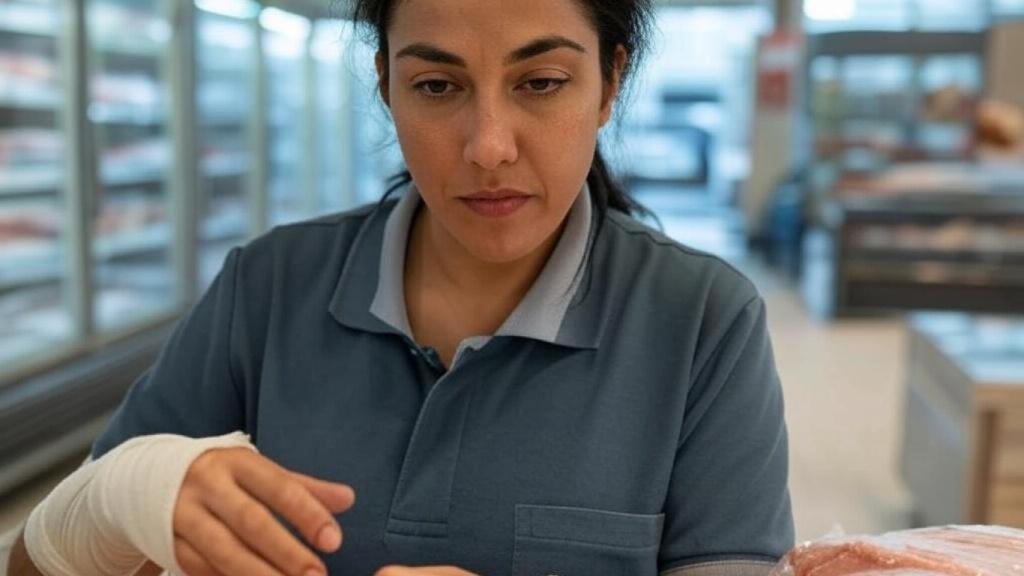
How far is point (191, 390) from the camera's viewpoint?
1.32 m

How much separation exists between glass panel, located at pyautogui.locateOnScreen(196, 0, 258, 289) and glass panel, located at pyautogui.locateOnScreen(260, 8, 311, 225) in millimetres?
174

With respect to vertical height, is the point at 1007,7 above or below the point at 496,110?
above

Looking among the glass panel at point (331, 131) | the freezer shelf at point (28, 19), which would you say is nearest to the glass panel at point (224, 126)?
the freezer shelf at point (28, 19)

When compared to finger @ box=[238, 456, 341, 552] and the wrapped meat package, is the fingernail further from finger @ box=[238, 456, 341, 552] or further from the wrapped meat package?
the wrapped meat package

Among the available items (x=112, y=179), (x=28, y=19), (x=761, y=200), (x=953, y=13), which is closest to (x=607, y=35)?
(x=28, y=19)

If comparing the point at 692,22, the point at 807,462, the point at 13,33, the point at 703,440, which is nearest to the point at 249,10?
the point at 13,33

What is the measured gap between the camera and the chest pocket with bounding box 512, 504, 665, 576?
1.19 metres

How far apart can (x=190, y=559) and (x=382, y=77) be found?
2.00ft

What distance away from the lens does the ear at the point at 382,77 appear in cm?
127

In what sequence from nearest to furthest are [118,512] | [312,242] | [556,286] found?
[118,512], [556,286], [312,242]

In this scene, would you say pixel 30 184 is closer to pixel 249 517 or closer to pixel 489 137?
pixel 489 137

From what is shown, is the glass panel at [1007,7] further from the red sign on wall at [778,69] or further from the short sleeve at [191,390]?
the short sleeve at [191,390]

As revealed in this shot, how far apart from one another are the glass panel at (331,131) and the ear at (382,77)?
765cm

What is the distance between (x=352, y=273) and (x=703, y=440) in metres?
0.47
